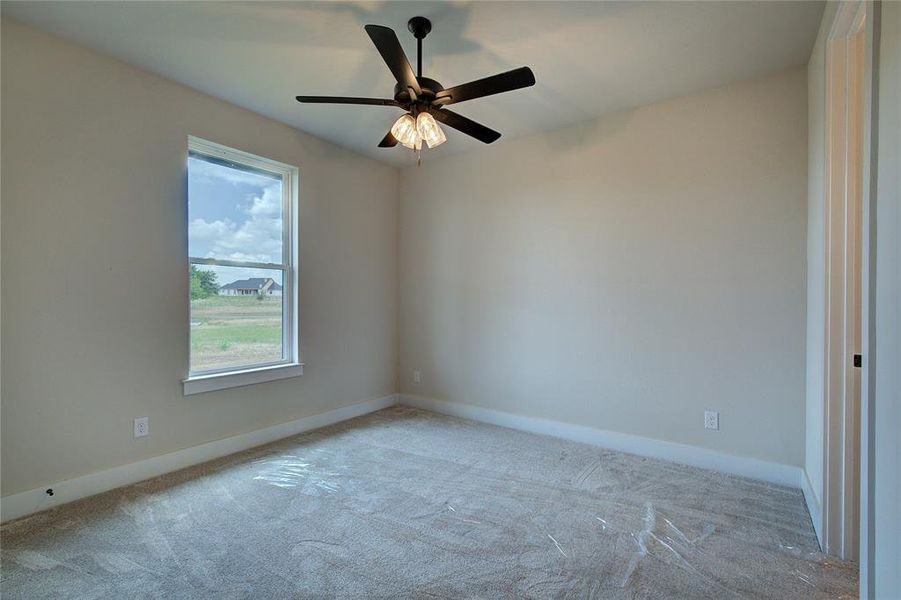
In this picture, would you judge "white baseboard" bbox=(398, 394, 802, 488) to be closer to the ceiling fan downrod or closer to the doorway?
the doorway

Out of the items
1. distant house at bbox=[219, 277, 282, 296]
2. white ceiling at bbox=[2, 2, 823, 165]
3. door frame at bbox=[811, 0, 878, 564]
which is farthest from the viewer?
distant house at bbox=[219, 277, 282, 296]

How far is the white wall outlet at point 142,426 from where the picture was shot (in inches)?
103

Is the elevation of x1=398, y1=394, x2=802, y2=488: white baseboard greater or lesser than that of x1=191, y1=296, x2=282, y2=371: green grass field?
lesser

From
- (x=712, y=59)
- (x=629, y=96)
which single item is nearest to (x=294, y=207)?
(x=629, y=96)

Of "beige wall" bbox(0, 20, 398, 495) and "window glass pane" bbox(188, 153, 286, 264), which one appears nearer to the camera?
"beige wall" bbox(0, 20, 398, 495)

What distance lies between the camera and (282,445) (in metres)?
3.23

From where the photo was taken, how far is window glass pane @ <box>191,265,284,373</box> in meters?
2.98

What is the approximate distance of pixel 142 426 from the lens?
263 centimetres

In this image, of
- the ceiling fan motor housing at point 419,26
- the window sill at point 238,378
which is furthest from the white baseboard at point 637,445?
the ceiling fan motor housing at point 419,26

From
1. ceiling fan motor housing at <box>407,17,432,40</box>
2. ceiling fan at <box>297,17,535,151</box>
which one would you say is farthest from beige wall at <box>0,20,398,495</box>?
ceiling fan motor housing at <box>407,17,432,40</box>

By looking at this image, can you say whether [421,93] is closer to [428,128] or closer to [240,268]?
[428,128]

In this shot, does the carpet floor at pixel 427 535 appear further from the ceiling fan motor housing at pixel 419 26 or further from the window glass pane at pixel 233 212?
the ceiling fan motor housing at pixel 419 26

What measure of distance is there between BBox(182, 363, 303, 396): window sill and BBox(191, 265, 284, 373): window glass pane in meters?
0.10

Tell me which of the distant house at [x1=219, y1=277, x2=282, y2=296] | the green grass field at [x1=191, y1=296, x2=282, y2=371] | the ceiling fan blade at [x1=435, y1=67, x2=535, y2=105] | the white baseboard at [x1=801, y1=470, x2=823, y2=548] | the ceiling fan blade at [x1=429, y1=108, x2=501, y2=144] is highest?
the ceiling fan blade at [x1=435, y1=67, x2=535, y2=105]
